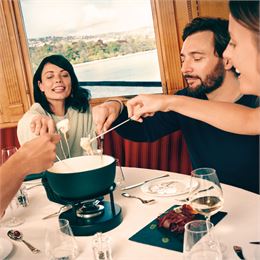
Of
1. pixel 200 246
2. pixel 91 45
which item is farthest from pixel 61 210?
pixel 91 45

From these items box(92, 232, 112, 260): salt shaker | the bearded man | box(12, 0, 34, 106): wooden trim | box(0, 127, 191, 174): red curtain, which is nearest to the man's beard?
the bearded man

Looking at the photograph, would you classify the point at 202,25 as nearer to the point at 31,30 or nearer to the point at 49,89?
the point at 49,89

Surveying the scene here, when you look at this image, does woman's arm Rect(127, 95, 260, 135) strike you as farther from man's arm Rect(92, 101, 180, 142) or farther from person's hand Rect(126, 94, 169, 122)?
man's arm Rect(92, 101, 180, 142)

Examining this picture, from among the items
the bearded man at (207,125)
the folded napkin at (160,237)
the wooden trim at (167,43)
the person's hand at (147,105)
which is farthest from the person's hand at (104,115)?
the wooden trim at (167,43)

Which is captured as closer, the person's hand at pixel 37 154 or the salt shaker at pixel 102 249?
the salt shaker at pixel 102 249

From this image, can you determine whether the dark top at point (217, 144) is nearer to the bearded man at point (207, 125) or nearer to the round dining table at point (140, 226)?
the bearded man at point (207, 125)

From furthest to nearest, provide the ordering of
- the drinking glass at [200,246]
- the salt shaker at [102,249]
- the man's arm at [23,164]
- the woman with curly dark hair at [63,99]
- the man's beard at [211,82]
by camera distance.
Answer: the woman with curly dark hair at [63,99]
the man's beard at [211,82]
the man's arm at [23,164]
the salt shaker at [102,249]
the drinking glass at [200,246]

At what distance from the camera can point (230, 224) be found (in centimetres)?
100

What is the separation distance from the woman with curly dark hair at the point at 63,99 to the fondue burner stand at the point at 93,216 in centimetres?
145

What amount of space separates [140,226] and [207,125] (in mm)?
839

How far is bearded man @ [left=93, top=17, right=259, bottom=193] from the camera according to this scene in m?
1.65

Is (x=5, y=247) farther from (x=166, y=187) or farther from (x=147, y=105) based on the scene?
(x=147, y=105)

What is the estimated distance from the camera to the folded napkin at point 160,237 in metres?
0.92

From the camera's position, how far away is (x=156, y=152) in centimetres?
250
